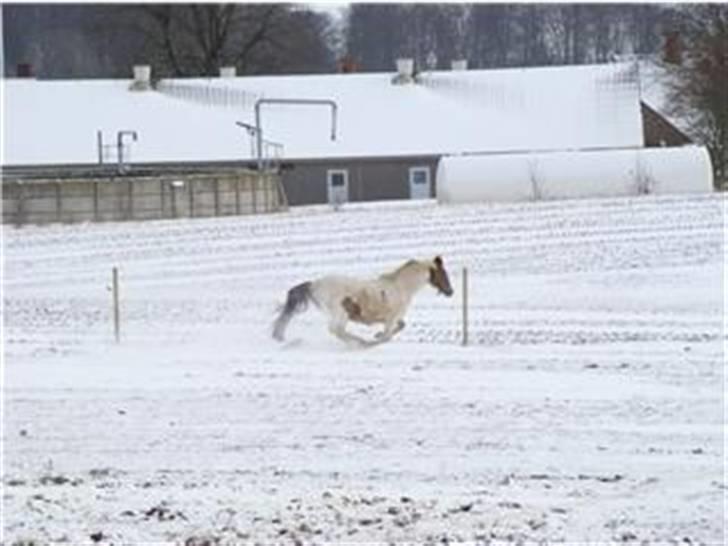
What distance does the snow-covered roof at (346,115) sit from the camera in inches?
1956

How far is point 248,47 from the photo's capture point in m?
61.8

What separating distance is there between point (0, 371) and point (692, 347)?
6.92 m

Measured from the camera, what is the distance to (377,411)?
11602 millimetres

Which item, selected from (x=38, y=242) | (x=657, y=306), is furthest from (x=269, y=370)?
(x=38, y=242)

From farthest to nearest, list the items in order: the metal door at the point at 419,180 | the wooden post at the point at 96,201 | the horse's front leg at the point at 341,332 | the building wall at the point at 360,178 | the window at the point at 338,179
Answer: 1. the metal door at the point at 419,180
2. the window at the point at 338,179
3. the building wall at the point at 360,178
4. the wooden post at the point at 96,201
5. the horse's front leg at the point at 341,332

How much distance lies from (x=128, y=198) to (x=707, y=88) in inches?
806

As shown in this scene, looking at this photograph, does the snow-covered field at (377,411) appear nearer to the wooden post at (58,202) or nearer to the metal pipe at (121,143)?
the wooden post at (58,202)

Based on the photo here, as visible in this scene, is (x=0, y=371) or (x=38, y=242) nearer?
(x=0, y=371)

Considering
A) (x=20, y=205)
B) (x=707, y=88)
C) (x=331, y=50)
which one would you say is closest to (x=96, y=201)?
(x=20, y=205)

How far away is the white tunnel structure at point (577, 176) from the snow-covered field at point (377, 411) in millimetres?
14567

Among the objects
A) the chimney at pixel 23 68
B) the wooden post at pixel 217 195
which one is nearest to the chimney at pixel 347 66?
the wooden post at pixel 217 195

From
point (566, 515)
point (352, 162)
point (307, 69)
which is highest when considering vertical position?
point (307, 69)

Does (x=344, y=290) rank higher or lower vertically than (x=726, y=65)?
lower

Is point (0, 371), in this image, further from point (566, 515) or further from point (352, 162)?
point (352, 162)
